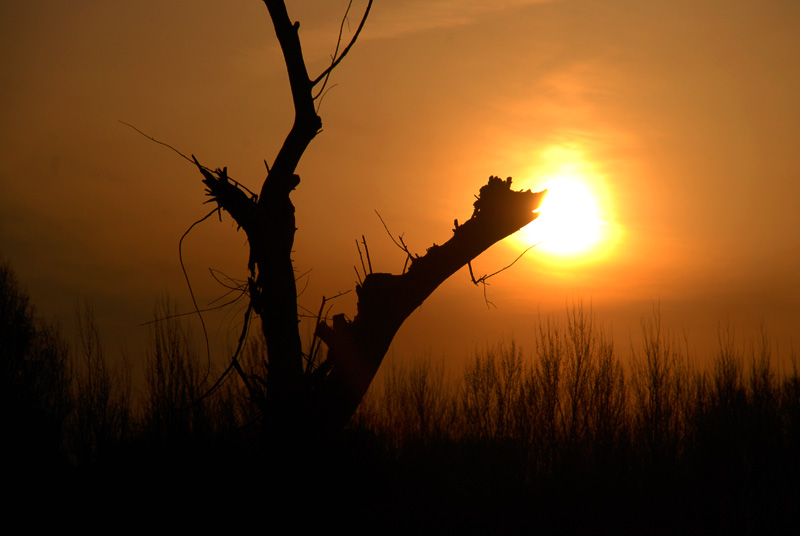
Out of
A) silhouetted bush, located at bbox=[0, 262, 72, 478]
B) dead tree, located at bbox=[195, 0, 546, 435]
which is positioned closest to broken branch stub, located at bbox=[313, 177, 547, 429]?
dead tree, located at bbox=[195, 0, 546, 435]

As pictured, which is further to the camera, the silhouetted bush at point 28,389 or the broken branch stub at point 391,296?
the silhouetted bush at point 28,389

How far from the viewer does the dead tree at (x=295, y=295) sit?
466cm

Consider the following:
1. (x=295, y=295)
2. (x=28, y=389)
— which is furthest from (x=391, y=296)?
(x=28, y=389)

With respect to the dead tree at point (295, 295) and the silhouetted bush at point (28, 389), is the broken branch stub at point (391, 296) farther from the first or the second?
the silhouetted bush at point (28, 389)

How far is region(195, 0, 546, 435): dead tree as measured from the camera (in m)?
4.66

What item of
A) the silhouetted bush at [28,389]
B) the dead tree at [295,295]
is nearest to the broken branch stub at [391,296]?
the dead tree at [295,295]

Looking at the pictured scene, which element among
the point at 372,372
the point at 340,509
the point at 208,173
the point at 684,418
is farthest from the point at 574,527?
the point at 684,418

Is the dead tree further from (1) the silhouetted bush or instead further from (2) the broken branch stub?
(1) the silhouetted bush

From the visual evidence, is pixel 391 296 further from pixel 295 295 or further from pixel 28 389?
pixel 28 389

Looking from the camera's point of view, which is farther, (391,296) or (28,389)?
(28,389)

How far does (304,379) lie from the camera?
15.7 feet

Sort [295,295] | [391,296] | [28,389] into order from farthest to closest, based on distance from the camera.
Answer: [28,389] → [391,296] → [295,295]

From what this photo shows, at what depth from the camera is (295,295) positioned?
4781mm

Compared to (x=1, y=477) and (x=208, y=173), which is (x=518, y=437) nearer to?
(x=1, y=477)
